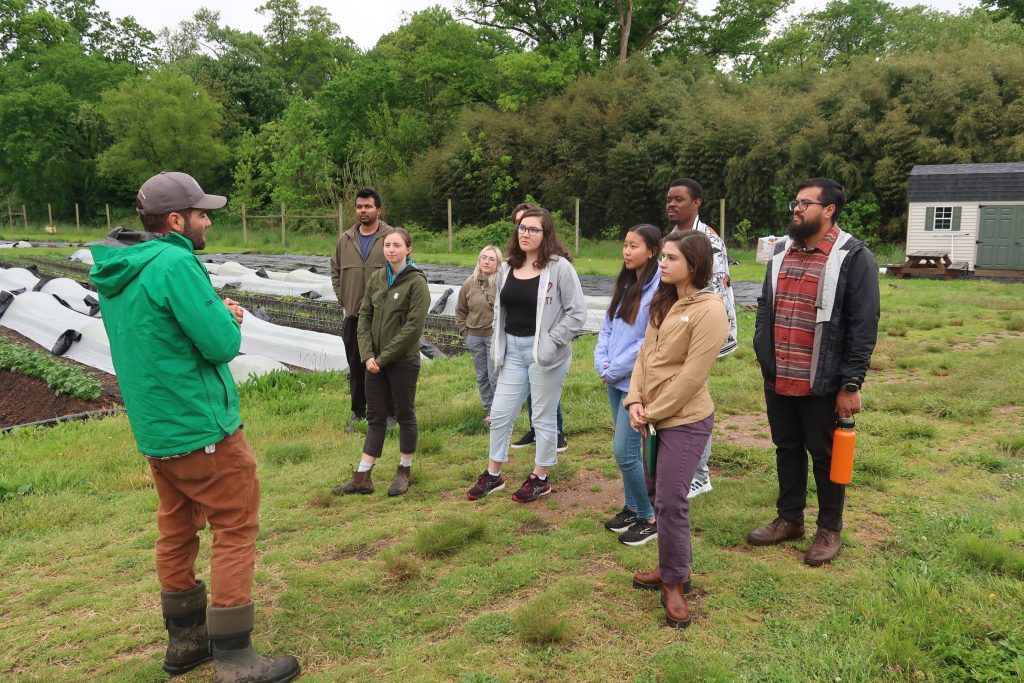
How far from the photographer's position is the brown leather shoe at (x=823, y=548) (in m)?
3.59

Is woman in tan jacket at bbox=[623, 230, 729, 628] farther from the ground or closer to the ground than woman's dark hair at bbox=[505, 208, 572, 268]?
closer to the ground

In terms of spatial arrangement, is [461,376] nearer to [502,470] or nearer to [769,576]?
[502,470]

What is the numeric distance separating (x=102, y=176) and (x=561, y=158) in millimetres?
29259

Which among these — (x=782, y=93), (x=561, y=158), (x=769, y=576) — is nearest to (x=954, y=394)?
(x=769, y=576)

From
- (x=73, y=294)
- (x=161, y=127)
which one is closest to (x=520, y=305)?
(x=73, y=294)

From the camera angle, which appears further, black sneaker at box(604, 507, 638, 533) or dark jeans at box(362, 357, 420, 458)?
dark jeans at box(362, 357, 420, 458)

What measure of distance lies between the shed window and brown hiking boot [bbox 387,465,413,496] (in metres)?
18.6

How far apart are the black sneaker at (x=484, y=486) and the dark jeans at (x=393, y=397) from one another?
52 cm

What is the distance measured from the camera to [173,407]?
2.72 metres

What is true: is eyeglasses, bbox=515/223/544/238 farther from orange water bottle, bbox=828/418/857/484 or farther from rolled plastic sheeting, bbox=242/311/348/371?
rolled plastic sheeting, bbox=242/311/348/371

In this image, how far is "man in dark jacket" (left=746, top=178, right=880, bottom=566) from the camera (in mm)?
3463

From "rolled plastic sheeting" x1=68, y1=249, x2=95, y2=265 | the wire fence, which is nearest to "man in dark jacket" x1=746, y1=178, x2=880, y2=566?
the wire fence

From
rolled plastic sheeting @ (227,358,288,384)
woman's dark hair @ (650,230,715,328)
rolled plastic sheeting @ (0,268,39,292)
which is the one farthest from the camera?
rolled plastic sheeting @ (0,268,39,292)

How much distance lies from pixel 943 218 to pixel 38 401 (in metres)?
19.8
